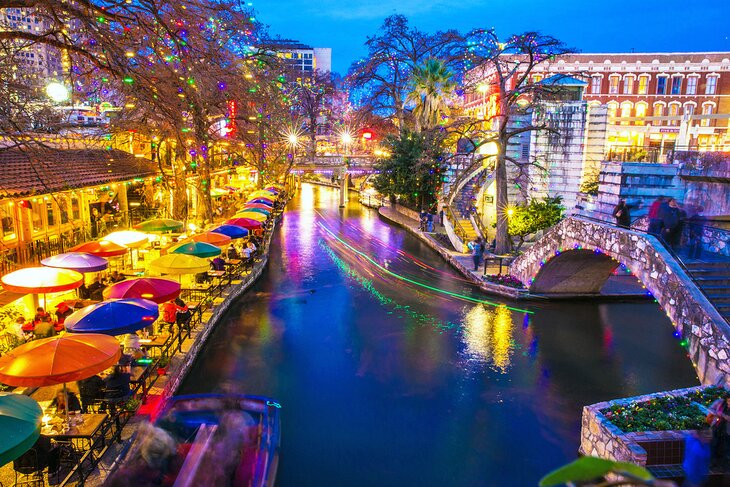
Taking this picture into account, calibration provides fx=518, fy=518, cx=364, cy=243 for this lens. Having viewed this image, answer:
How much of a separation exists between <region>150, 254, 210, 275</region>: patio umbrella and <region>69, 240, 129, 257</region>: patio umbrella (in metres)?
1.72

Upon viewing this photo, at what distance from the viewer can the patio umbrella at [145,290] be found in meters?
13.5

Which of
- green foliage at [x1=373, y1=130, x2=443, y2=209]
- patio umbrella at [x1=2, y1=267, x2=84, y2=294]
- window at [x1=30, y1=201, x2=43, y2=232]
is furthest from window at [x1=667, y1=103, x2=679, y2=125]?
patio umbrella at [x1=2, y1=267, x2=84, y2=294]

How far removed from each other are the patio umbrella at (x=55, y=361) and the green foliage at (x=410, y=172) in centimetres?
3407

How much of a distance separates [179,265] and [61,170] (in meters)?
5.75

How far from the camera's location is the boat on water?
8.07 metres

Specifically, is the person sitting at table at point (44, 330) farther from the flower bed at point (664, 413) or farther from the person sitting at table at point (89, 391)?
the flower bed at point (664, 413)

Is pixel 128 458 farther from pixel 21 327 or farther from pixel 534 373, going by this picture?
pixel 534 373

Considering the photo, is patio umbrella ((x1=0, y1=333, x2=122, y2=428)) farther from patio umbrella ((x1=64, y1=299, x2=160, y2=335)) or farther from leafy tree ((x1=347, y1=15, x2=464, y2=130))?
leafy tree ((x1=347, y1=15, x2=464, y2=130))

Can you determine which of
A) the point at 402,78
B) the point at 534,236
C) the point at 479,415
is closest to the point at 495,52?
the point at 534,236

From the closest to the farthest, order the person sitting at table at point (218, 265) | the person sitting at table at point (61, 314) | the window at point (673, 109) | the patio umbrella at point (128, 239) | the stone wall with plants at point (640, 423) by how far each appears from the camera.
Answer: the stone wall with plants at point (640, 423) → the person sitting at table at point (61, 314) → the patio umbrella at point (128, 239) → the person sitting at table at point (218, 265) → the window at point (673, 109)

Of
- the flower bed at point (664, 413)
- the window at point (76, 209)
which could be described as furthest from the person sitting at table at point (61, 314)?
the flower bed at point (664, 413)

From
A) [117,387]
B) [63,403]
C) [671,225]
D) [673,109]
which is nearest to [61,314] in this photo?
[63,403]

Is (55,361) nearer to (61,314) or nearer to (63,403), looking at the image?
(63,403)

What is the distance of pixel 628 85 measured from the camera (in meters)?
58.0
